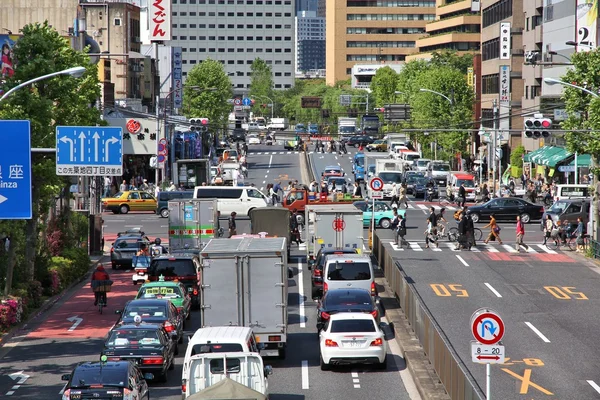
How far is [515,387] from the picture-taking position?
2359cm

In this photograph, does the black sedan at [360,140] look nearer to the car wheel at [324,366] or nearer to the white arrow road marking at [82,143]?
the white arrow road marking at [82,143]

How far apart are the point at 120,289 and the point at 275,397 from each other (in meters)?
18.8

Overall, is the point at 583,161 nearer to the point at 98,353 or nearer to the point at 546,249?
the point at 546,249

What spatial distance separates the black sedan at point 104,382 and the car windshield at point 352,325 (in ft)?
19.9

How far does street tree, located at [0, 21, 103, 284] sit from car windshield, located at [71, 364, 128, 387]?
15.1 meters

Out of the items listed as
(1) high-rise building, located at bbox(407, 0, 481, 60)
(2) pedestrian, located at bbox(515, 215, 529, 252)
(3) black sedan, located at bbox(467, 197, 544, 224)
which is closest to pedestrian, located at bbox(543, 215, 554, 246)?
(2) pedestrian, located at bbox(515, 215, 529, 252)

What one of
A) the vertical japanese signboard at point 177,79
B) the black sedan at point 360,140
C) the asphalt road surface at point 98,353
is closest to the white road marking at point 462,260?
the asphalt road surface at point 98,353

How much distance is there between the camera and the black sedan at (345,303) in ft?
96.3

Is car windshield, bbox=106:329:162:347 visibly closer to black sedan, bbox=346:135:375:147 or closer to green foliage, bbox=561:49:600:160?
green foliage, bbox=561:49:600:160

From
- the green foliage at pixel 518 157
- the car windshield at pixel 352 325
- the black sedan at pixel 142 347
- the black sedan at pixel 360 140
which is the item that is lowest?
the black sedan at pixel 142 347

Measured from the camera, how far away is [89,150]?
29.6m

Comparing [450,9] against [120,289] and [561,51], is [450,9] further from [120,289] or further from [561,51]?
[120,289]

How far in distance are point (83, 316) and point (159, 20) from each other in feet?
238

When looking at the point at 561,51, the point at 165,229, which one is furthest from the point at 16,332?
the point at 561,51
